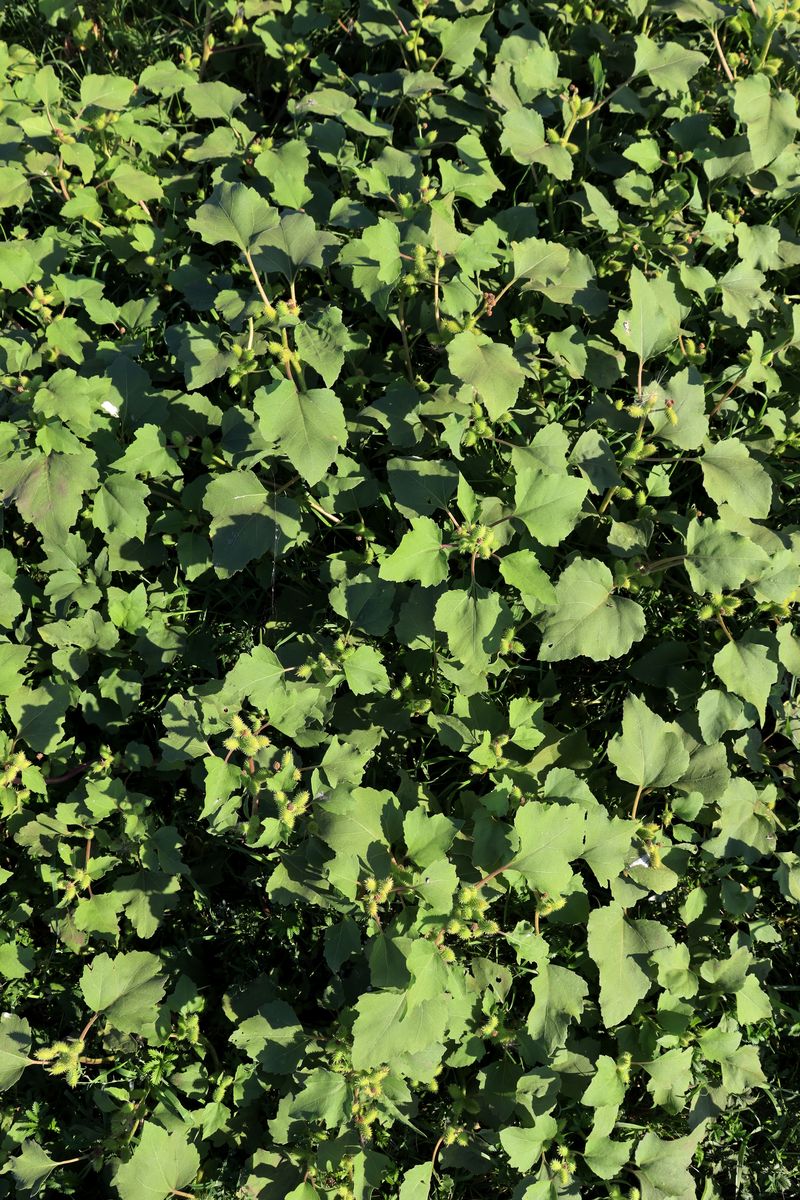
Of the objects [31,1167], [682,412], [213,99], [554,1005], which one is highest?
[213,99]

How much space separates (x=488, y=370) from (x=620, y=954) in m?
1.59

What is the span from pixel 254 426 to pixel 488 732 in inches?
44.4

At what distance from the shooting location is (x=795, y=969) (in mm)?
2912

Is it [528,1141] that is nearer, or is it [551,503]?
[528,1141]

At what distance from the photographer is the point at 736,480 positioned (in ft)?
8.99

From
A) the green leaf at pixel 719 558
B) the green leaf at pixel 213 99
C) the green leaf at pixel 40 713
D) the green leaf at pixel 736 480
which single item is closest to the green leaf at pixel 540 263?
the green leaf at pixel 736 480

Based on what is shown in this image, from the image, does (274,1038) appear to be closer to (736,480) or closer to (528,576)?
(528,576)

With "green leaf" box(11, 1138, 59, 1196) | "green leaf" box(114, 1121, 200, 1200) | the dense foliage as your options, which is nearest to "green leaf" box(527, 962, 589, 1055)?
the dense foliage

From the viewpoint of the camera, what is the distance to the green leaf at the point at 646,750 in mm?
2553

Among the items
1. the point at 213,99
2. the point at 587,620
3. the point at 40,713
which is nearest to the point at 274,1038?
the point at 40,713

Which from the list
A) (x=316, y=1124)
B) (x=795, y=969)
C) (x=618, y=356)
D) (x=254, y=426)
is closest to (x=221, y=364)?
(x=254, y=426)

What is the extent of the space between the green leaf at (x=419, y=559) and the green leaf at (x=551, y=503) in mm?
250

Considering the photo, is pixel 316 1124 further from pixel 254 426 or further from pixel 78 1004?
pixel 254 426

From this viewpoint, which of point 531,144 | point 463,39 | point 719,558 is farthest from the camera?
point 463,39
